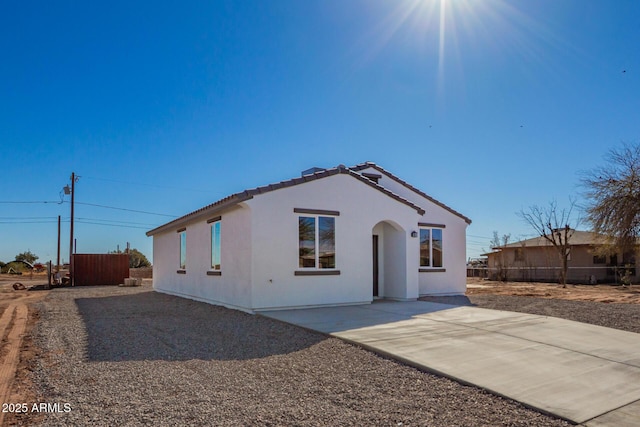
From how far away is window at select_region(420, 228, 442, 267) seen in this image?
48.9 feet

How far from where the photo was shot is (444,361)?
5.56m

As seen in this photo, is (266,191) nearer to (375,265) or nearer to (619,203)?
(375,265)

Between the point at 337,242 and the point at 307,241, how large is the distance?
0.89m

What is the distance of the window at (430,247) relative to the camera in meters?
14.9

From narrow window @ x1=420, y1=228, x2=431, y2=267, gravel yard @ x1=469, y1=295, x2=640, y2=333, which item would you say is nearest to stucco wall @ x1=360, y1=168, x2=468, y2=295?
narrow window @ x1=420, y1=228, x2=431, y2=267

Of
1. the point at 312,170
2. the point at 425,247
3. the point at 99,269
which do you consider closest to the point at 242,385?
the point at 312,170

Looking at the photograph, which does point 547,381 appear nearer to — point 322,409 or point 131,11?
point 322,409

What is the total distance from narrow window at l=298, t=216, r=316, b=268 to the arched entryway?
2.28m

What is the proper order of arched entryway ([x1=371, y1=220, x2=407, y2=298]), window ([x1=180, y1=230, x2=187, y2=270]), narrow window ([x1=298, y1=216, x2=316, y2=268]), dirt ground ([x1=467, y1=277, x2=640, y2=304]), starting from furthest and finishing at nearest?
window ([x1=180, y1=230, x2=187, y2=270]) → dirt ground ([x1=467, y1=277, x2=640, y2=304]) → arched entryway ([x1=371, y1=220, x2=407, y2=298]) → narrow window ([x1=298, y1=216, x2=316, y2=268])

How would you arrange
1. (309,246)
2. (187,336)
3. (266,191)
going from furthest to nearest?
(309,246)
(266,191)
(187,336)

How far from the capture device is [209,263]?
13.0m

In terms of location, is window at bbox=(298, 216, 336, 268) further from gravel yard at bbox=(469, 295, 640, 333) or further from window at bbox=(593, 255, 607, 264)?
A: window at bbox=(593, 255, 607, 264)

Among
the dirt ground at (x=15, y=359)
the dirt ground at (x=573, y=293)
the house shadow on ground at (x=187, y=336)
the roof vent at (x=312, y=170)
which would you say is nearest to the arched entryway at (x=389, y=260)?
the roof vent at (x=312, y=170)

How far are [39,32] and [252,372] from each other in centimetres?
1092
